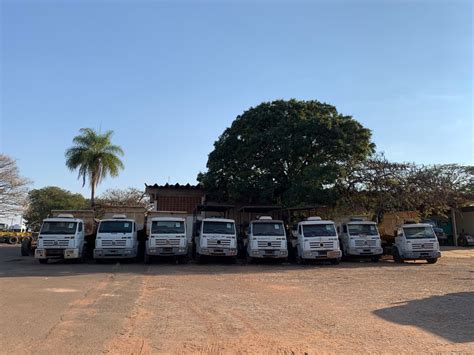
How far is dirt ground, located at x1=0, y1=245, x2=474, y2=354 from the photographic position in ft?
23.5

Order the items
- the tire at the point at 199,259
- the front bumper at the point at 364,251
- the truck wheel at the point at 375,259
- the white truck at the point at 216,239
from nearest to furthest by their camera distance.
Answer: the white truck at the point at 216,239 < the tire at the point at 199,259 < the front bumper at the point at 364,251 < the truck wheel at the point at 375,259

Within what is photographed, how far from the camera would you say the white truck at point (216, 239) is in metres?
21.7

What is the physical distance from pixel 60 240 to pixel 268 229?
9873mm

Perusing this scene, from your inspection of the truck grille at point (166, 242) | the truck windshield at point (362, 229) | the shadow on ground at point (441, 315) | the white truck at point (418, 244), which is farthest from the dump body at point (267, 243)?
the shadow on ground at point (441, 315)

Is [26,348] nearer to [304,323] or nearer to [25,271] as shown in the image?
[304,323]

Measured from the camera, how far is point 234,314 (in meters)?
9.61

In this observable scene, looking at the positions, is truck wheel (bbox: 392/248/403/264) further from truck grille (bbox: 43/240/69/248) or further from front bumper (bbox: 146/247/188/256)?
truck grille (bbox: 43/240/69/248)

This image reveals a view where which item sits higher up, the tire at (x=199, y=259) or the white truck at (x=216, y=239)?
the white truck at (x=216, y=239)

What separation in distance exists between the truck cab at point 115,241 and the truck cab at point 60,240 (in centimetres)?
99

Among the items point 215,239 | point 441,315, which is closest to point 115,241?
point 215,239

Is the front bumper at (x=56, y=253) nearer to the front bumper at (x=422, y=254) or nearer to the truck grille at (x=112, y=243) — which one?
the truck grille at (x=112, y=243)

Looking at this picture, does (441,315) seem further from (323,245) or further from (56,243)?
(56,243)

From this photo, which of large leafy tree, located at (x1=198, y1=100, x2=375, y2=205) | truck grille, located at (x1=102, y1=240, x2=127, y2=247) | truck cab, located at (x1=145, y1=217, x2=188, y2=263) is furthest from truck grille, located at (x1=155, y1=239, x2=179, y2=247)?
large leafy tree, located at (x1=198, y1=100, x2=375, y2=205)

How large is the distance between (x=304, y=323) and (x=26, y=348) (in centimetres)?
483
